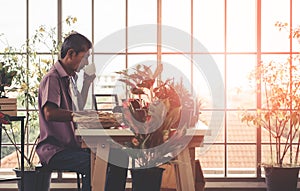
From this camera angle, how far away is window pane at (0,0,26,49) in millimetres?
7055

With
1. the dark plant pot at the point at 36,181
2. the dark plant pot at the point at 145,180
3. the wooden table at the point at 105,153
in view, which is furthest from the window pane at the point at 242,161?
the dark plant pot at the point at 145,180

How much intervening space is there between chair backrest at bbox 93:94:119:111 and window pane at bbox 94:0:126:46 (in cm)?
55

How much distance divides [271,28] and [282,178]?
1.45 m

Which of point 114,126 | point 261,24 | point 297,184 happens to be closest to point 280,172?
point 297,184

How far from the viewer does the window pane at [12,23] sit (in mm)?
7055

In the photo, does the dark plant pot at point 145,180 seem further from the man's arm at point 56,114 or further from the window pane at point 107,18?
the window pane at point 107,18

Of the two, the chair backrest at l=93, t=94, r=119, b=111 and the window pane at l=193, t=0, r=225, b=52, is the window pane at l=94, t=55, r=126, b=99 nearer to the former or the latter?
the chair backrest at l=93, t=94, r=119, b=111

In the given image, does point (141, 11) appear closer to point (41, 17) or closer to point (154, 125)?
point (41, 17)

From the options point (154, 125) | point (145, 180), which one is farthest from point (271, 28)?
point (145, 180)

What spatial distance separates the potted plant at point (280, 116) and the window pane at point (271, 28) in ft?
0.73

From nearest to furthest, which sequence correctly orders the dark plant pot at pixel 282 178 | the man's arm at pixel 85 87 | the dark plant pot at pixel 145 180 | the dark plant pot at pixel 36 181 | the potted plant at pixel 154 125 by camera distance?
the dark plant pot at pixel 145 180
the potted plant at pixel 154 125
the man's arm at pixel 85 87
the dark plant pot at pixel 36 181
the dark plant pot at pixel 282 178

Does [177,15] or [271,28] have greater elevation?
[177,15]

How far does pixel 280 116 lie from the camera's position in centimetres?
686

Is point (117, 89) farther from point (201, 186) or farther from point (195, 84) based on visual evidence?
point (201, 186)
